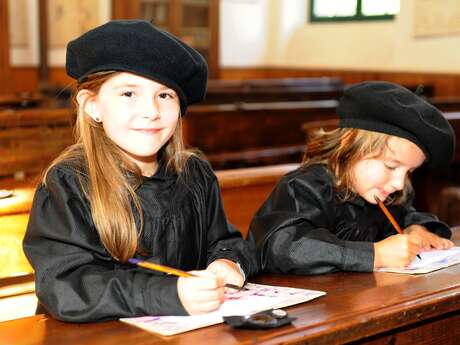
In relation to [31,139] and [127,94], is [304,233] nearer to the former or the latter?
[127,94]

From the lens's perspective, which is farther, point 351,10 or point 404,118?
point 351,10

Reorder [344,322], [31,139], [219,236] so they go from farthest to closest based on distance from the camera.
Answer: [31,139], [219,236], [344,322]

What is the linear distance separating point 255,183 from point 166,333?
6.56 feet

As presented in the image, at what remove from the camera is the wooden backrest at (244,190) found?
3.41m

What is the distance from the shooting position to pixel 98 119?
1.97 meters

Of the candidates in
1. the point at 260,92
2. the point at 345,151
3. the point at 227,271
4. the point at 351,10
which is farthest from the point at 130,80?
the point at 351,10

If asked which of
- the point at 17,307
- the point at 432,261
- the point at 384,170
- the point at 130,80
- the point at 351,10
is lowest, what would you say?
the point at 17,307

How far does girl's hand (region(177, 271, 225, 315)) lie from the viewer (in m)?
1.61

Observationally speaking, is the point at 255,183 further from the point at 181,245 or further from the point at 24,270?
the point at 181,245

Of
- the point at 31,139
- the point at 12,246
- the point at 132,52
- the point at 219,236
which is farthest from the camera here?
the point at 31,139

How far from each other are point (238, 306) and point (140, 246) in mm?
340

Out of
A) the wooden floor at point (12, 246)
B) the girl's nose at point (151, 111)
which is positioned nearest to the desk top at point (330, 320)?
the girl's nose at point (151, 111)

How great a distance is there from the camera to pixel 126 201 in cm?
187

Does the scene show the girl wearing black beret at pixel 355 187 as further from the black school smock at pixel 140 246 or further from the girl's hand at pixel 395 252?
the black school smock at pixel 140 246
